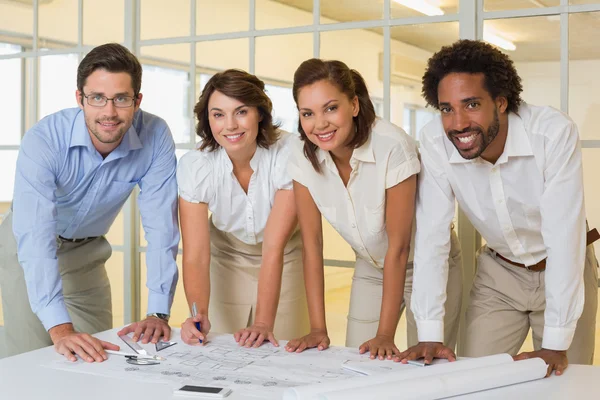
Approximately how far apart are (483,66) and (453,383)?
3.15 ft

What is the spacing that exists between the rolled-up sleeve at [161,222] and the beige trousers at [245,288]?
0.27 m

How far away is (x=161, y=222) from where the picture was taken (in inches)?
98.2

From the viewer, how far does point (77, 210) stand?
2639 mm

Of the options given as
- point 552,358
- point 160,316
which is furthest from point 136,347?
point 552,358

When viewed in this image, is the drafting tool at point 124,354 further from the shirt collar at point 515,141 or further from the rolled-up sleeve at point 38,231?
the shirt collar at point 515,141

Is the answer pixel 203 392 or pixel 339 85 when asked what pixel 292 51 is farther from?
pixel 203 392

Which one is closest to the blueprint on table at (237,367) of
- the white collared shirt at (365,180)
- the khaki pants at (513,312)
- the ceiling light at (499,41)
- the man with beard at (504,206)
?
the man with beard at (504,206)

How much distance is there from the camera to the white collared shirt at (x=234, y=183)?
2.47 metres

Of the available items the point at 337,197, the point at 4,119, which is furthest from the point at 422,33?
the point at 4,119

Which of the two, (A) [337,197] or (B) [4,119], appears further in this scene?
(B) [4,119]

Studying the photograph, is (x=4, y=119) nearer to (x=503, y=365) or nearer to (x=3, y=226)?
(x=3, y=226)

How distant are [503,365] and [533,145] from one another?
707mm

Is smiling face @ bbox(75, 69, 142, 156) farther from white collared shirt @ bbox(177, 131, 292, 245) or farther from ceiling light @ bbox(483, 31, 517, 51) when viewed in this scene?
ceiling light @ bbox(483, 31, 517, 51)

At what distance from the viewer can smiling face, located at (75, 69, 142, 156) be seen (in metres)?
2.33
